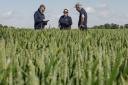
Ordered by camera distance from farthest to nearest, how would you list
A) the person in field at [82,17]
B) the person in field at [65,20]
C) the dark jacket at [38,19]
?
the person in field at [65,20], the dark jacket at [38,19], the person in field at [82,17]

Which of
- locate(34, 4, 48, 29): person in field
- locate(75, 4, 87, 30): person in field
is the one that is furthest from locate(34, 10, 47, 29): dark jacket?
locate(75, 4, 87, 30): person in field

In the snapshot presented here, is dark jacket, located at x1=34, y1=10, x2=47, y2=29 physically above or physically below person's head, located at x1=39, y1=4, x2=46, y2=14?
below

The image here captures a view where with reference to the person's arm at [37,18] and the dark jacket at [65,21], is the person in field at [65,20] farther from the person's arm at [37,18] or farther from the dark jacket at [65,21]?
the person's arm at [37,18]

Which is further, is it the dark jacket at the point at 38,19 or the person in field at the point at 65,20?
the person in field at the point at 65,20

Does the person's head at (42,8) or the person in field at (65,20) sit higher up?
the person's head at (42,8)

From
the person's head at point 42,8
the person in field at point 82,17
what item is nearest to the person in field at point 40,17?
the person's head at point 42,8

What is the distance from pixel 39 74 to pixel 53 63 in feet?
0.87

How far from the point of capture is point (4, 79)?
1978mm

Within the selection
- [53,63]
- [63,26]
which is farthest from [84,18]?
[53,63]

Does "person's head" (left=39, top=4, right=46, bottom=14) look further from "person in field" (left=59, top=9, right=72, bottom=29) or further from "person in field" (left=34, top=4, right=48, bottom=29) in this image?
"person in field" (left=59, top=9, right=72, bottom=29)

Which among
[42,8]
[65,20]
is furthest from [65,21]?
[42,8]

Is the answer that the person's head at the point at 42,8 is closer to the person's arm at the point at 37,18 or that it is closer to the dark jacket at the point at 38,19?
the dark jacket at the point at 38,19

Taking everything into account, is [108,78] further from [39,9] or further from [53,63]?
[39,9]

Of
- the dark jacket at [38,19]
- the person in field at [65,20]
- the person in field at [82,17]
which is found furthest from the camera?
the person in field at [65,20]
